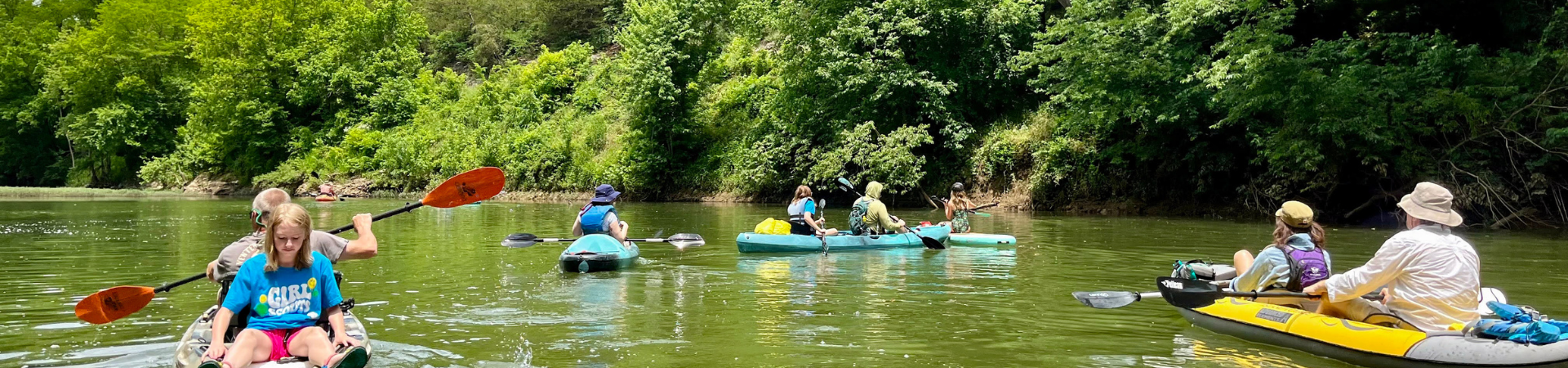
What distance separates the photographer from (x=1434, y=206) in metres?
5.80

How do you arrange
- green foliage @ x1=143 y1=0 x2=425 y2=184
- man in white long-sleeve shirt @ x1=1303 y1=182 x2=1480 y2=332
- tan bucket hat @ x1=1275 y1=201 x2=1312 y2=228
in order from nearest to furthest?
man in white long-sleeve shirt @ x1=1303 y1=182 x2=1480 y2=332
tan bucket hat @ x1=1275 y1=201 x2=1312 y2=228
green foliage @ x1=143 y1=0 x2=425 y2=184

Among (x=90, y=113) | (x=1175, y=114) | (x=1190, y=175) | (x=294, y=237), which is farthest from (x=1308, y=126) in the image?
(x=90, y=113)

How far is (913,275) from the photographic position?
11.3 meters

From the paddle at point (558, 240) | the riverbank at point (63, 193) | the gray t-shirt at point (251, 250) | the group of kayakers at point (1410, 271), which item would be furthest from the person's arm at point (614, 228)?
the riverbank at point (63, 193)

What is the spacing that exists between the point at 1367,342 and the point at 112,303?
6.76 metres

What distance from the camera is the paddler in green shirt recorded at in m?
14.8

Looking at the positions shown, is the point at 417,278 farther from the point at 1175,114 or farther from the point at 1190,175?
the point at 1190,175

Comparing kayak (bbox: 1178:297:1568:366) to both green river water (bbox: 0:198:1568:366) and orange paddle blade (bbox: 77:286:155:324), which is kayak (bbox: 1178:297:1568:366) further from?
orange paddle blade (bbox: 77:286:155:324)

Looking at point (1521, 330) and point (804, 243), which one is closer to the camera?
point (1521, 330)

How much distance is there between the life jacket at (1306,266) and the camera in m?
7.08

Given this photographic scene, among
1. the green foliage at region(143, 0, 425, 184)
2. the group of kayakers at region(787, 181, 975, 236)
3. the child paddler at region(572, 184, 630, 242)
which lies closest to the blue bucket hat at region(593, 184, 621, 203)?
A: the child paddler at region(572, 184, 630, 242)

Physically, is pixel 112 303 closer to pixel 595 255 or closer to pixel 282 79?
pixel 595 255

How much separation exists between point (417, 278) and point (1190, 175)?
700 inches

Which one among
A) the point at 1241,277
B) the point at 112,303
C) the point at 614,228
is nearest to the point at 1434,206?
the point at 1241,277
